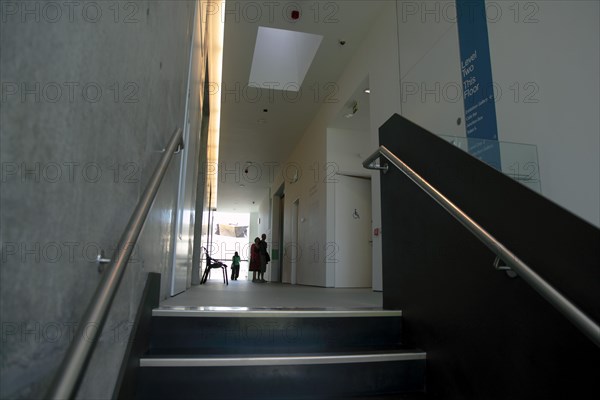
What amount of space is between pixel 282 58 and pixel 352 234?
3.73 metres

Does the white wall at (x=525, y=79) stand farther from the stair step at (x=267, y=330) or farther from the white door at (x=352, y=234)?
the white door at (x=352, y=234)

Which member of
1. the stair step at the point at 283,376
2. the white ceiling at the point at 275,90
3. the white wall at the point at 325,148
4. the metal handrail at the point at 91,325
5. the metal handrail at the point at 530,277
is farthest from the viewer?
the white ceiling at the point at 275,90

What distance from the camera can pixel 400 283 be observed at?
2275 millimetres

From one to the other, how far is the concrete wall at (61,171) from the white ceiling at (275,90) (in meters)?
4.80

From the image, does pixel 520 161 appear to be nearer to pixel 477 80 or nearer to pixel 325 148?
pixel 477 80

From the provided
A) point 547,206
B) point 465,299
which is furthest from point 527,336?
point 547,206

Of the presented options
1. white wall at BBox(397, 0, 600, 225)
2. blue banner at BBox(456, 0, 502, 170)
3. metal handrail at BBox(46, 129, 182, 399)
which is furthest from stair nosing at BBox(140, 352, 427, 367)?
blue banner at BBox(456, 0, 502, 170)

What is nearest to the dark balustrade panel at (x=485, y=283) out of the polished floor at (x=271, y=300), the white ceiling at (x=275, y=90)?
the polished floor at (x=271, y=300)

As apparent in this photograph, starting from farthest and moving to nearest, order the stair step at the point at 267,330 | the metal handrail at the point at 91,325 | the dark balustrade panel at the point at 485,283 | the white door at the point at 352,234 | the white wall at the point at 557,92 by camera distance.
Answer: the white door at the point at 352,234
the white wall at the point at 557,92
the stair step at the point at 267,330
the dark balustrade panel at the point at 485,283
the metal handrail at the point at 91,325

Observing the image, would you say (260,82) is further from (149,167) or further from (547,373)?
(547,373)

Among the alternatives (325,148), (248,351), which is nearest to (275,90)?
(325,148)

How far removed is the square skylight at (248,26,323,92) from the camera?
6.90 m

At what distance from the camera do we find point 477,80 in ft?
11.3

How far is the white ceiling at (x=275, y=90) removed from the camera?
18.7ft
